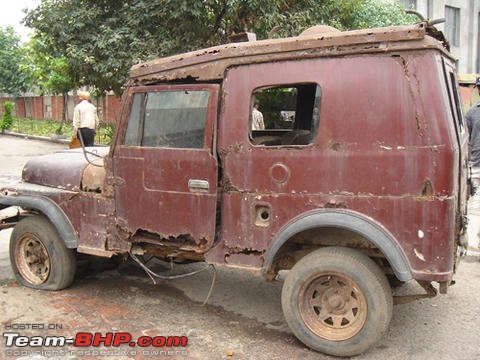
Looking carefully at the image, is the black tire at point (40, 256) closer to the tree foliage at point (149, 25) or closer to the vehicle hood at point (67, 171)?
the vehicle hood at point (67, 171)

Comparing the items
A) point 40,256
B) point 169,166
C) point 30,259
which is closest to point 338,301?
point 169,166

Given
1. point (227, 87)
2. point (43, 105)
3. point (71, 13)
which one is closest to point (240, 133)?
point (227, 87)

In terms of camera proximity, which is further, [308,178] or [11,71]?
[11,71]

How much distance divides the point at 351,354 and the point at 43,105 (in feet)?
124

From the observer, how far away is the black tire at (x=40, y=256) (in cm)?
453

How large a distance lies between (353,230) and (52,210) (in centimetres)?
282

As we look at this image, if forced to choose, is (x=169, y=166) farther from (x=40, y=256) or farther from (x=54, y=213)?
(x=40, y=256)

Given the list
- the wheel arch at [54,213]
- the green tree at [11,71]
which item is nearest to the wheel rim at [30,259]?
the wheel arch at [54,213]

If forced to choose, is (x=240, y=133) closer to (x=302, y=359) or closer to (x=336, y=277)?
(x=336, y=277)

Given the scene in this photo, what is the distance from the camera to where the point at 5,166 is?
13.7 m

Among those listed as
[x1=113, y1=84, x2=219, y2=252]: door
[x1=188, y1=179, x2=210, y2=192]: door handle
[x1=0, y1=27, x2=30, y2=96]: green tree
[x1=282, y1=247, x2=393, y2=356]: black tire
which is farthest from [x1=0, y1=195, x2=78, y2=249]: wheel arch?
[x1=0, y1=27, x2=30, y2=96]: green tree

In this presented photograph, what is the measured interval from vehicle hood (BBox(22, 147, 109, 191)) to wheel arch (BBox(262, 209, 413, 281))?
1886 mm

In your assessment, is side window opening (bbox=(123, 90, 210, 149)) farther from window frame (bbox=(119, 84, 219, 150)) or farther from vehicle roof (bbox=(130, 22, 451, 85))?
vehicle roof (bbox=(130, 22, 451, 85))

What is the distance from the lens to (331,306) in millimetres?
3469
